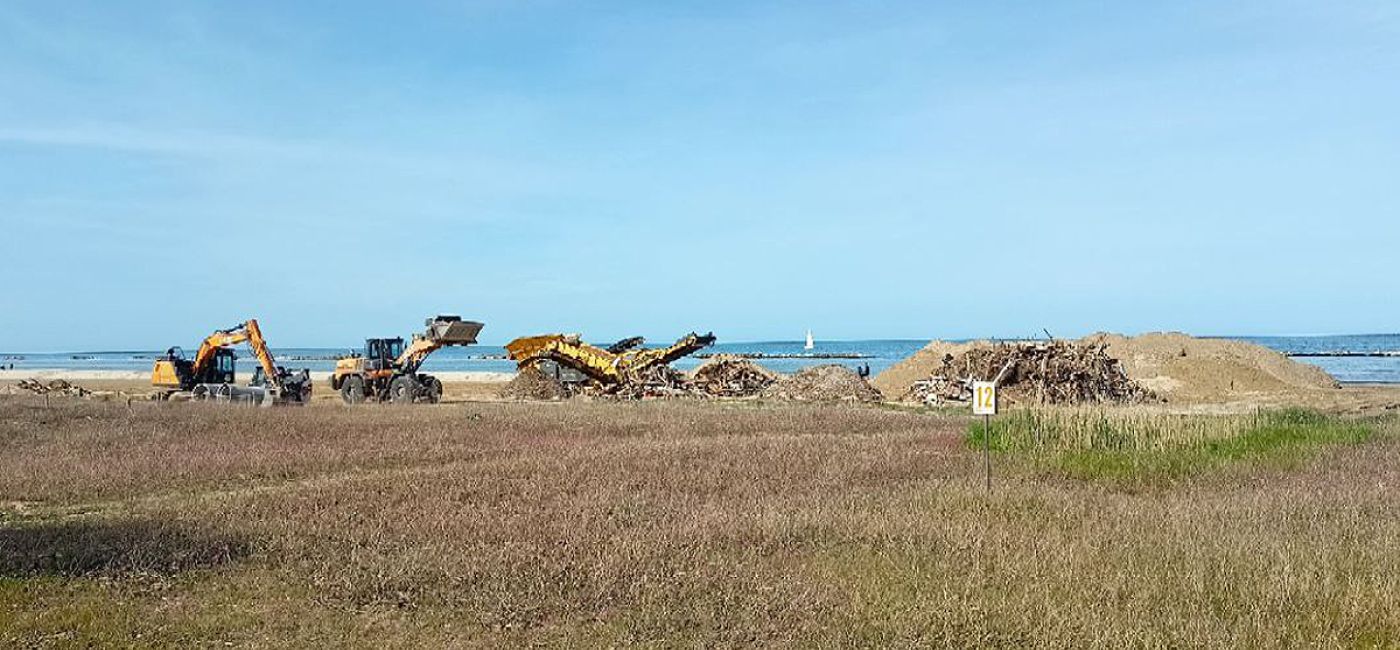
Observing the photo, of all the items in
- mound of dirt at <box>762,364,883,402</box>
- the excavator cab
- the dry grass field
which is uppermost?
the excavator cab

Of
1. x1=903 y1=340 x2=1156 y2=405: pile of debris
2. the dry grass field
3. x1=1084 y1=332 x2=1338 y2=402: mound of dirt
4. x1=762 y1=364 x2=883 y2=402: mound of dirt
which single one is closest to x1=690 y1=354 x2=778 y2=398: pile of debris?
x1=762 y1=364 x2=883 y2=402: mound of dirt

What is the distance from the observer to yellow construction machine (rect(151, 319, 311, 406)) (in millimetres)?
29312

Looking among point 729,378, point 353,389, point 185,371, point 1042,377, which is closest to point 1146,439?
point 1042,377

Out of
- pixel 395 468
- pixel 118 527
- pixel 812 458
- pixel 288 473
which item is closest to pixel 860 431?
pixel 812 458

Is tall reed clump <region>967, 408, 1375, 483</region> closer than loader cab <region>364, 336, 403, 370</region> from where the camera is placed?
Yes

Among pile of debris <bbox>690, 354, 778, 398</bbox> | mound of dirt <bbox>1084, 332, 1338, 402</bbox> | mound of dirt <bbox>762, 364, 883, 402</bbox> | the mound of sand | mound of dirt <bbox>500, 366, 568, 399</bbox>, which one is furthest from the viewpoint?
mound of dirt <bbox>1084, 332, 1338, 402</bbox>

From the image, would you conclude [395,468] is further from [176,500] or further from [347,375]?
[347,375]

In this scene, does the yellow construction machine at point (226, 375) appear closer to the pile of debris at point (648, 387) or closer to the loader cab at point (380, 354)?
the loader cab at point (380, 354)

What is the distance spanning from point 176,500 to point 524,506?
4.14 metres

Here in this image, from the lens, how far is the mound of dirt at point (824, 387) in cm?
3244

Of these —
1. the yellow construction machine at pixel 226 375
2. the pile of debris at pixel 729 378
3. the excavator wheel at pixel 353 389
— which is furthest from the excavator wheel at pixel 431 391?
the pile of debris at pixel 729 378

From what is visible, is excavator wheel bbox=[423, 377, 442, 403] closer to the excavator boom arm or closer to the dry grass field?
the excavator boom arm

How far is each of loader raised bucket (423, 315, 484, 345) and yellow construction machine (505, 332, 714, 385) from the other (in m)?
3.57

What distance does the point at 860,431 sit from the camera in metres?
21.2
